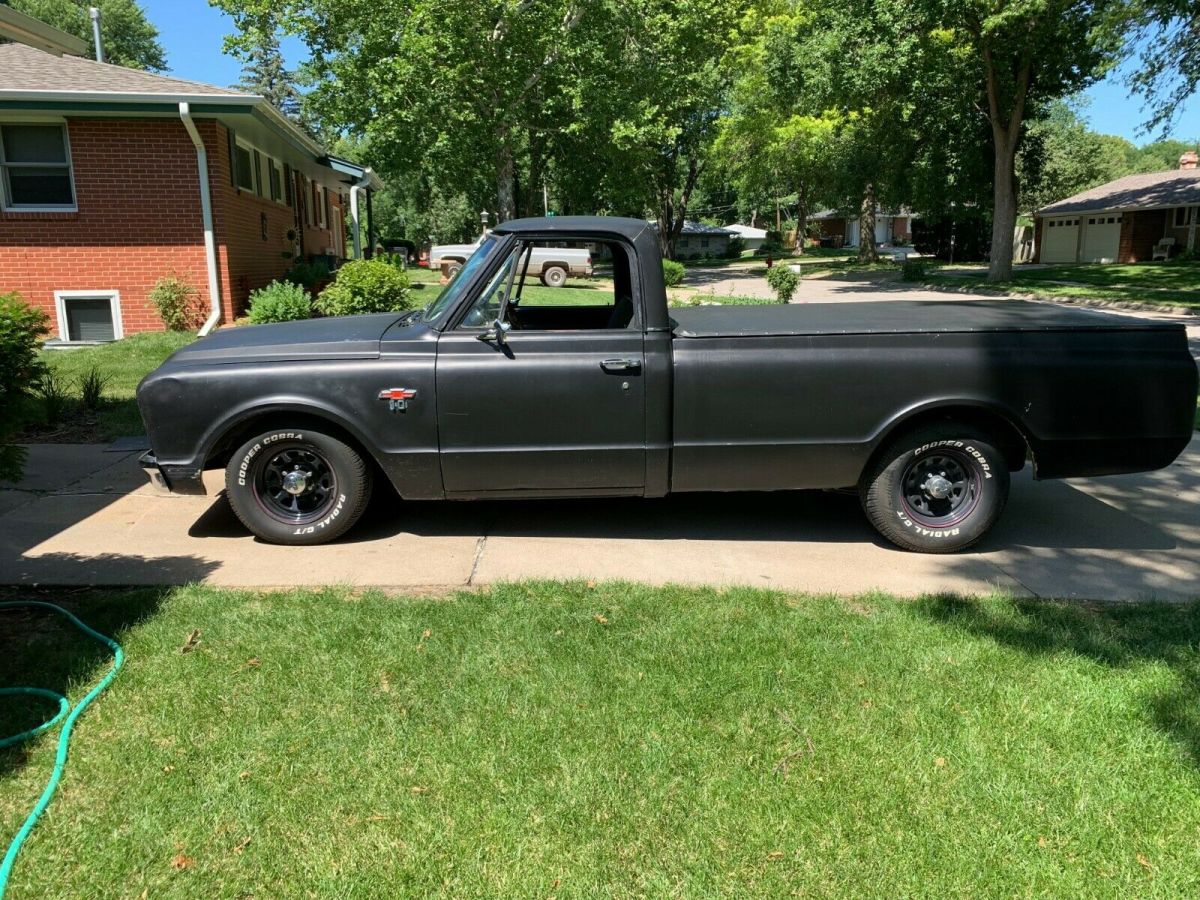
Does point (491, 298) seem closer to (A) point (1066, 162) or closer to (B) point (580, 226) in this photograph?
(B) point (580, 226)

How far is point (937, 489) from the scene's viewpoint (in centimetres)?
495

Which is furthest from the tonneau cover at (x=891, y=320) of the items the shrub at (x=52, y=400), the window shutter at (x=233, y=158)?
the window shutter at (x=233, y=158)

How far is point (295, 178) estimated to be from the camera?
802 inches

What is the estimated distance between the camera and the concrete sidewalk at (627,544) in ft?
15.1

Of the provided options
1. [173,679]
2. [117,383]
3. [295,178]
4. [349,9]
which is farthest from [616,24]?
[173,679]

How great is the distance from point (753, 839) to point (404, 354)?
3.11 m

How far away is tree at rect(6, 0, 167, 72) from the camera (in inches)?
1873

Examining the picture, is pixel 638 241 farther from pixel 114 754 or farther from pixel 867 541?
pixel 114 754

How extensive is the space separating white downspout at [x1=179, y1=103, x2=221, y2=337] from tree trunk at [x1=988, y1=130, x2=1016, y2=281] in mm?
22138

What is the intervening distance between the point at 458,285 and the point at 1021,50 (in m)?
23.6

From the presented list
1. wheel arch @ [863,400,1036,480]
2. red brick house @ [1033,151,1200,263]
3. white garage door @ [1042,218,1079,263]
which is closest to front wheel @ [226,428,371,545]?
wheel arch @ [863,400,1036,480]

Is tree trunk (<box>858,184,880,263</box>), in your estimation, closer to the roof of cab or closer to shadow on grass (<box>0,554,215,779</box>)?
the roof of cab

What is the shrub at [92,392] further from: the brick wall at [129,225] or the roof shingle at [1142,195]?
the roof shingle at [1142,195]

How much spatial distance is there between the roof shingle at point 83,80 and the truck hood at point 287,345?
353 inches
